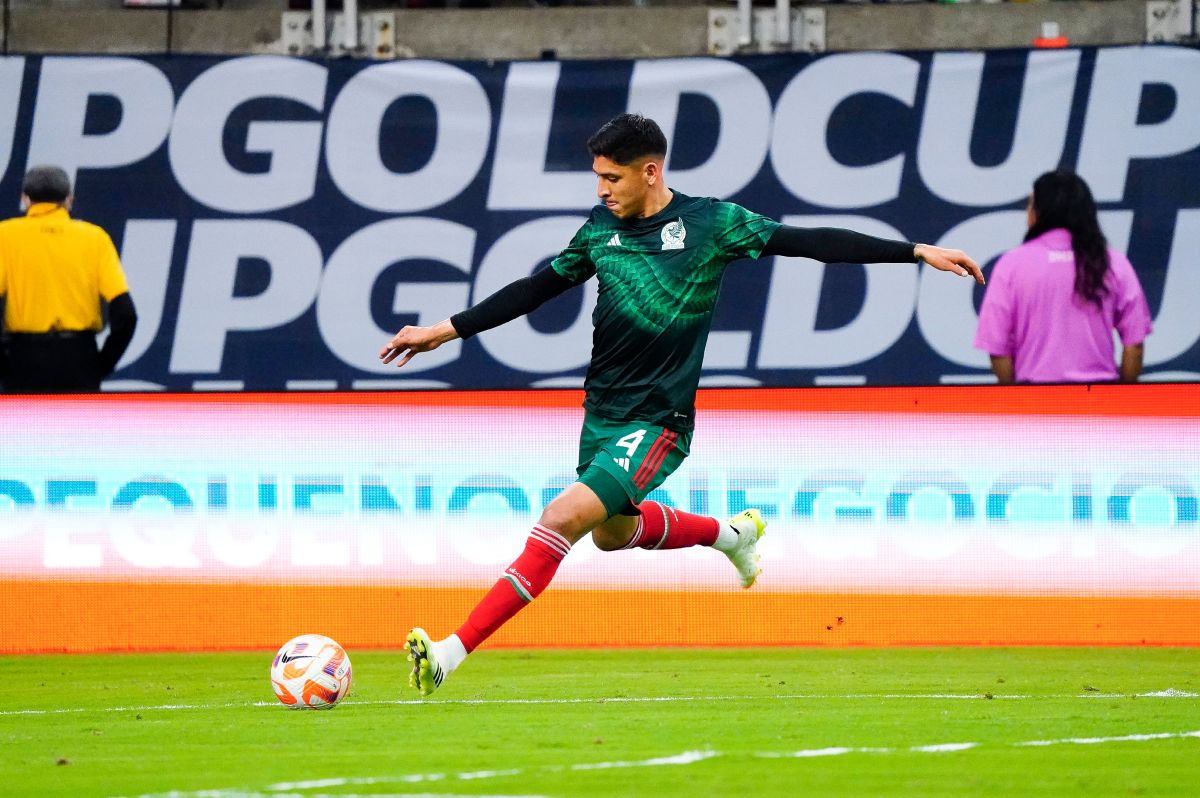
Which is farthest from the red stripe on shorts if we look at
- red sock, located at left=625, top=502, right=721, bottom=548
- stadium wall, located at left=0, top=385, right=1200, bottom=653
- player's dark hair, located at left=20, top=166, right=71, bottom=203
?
player's dark hair, located at left=20, top=166, right=71, bottom=203

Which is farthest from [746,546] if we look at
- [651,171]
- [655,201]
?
[651,171]

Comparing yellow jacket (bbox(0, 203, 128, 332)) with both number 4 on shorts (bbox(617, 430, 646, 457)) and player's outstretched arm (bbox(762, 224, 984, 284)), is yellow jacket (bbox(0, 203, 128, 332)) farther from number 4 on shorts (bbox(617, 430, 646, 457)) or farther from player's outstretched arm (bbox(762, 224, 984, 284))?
player's outstretched arm (bbox(762, 224, 984, 284))

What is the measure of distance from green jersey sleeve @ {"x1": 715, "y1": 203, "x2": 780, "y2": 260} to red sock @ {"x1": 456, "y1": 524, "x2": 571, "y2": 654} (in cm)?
136

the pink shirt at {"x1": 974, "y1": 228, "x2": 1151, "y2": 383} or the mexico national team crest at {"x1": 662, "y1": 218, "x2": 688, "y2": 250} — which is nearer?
the mexico national team crest at {"x1": 662, "y1": 218, "x2": 688, "y2": 250}

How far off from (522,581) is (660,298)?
1256mm

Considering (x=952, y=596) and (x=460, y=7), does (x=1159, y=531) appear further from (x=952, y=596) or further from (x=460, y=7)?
(x=460, y=7)

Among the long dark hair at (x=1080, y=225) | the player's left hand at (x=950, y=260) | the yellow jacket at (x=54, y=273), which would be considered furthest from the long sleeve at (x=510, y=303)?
the yellow jacket at (x=54, y=273)

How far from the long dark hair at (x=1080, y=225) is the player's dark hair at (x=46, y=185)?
5823 mm

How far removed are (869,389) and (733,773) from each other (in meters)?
4.81

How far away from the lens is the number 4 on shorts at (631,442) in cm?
750

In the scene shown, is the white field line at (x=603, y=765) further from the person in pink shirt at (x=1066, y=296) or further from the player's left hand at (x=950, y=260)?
the person in pink shirt at (x=1066, y=296)

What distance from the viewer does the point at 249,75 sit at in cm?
1467

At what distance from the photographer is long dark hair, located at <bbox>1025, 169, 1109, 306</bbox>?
35.8ft

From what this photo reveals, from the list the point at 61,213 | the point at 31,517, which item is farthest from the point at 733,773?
the point at 61,213
